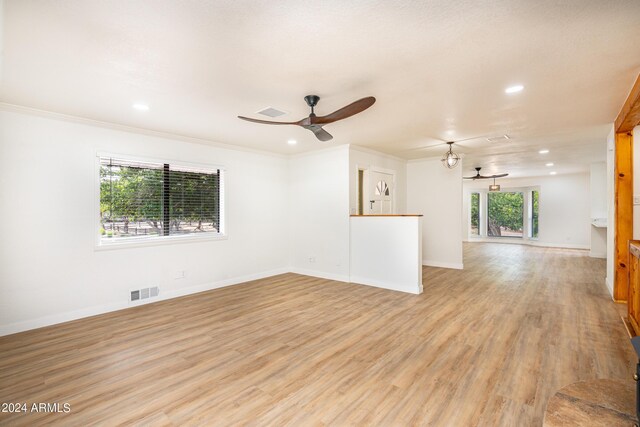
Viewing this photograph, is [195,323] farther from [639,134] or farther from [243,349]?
[639,134]

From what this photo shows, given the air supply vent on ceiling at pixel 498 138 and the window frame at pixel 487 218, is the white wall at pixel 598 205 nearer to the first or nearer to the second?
the window frame at pixel 487 218

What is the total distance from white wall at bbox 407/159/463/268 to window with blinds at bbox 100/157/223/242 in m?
4.74

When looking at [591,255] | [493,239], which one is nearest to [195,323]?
[591,255]

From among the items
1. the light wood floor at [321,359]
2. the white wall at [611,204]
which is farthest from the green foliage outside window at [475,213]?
the light wood floor at [321,359]

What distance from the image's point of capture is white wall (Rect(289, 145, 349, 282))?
5789mm

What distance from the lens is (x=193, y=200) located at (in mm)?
5172

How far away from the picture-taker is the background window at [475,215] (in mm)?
12625

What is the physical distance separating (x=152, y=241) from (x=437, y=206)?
19.8 feet

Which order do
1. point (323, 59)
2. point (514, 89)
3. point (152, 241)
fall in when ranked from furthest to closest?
1. point (152, 241)
2. point (514, 89)
3. point (323, 59)

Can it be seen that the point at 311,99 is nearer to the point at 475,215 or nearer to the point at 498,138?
the point at 498,138

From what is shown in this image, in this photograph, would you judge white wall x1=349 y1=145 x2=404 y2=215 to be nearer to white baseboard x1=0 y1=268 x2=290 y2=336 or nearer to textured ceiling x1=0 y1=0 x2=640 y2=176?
textured ceiling x1=0 y1=0 x2=640 y2=176

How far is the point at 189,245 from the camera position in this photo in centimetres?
501

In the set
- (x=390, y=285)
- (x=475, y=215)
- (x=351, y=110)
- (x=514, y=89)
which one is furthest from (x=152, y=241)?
(x=475, y=215)

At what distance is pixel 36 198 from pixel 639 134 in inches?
309
